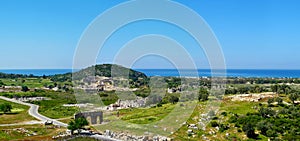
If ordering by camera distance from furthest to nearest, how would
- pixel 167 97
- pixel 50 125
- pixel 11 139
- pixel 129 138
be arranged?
pixel 167 97
pixel 50 125
pixel 11 139
pixel 129 138

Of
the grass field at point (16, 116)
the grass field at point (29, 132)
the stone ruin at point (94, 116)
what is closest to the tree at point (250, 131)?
the stone ruin at point (94, 116)

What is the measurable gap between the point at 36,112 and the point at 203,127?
34309 millimetres

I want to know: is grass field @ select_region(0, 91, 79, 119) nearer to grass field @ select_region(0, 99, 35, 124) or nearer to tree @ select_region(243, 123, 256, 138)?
grass field @ select_region(0, 99, 35, 124)

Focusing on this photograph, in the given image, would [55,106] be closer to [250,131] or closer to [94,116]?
[94,116]

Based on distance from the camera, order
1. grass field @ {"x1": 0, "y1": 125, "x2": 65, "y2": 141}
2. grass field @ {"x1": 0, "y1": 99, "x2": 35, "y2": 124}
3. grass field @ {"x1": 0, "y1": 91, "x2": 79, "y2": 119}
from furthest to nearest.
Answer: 1. grass field @ {"x1": 0, "y1": 91, "x2": 79, "y2": 119}
2. grass field @ {"x1": 0, "y1": 99, "x2": 35, "y2": 124}
3. grass field @ {"x1": 0, "y1": 125, "x2": 65, "y2": 141}

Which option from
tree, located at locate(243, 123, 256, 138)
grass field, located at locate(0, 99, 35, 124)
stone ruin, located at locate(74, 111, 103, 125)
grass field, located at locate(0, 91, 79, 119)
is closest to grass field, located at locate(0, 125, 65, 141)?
stone ruin, located at locate(74, 111, 103, 125)

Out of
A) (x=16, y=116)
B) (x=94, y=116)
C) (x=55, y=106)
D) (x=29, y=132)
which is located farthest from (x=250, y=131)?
(x=55, y=106)

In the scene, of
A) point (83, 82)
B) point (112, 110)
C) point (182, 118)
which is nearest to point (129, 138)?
point (182, 118)

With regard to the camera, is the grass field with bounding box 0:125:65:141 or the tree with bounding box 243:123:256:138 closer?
the tree with bounding box 243:123:256:138

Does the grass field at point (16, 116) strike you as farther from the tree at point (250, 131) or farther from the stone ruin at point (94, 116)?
the tree at point (250, 131)

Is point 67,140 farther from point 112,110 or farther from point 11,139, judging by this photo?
→ point 112,110

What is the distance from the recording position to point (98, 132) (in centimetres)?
3912

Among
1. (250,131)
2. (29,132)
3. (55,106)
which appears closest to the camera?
(250,131)

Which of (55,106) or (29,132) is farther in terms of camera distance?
(55,106)
